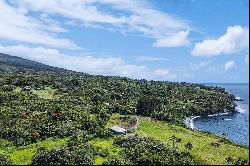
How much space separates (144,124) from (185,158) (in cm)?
5279

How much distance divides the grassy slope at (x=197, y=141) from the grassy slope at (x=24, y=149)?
26.4m

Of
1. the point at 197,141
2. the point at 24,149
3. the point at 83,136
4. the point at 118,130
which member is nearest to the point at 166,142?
the point at 197,141

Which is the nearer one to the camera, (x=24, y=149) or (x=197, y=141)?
(x=24, y=149)

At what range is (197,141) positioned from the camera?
119812mm

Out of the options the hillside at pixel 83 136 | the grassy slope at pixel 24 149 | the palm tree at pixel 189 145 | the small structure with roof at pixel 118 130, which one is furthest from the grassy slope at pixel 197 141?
the grassy slope at pixel 24 149

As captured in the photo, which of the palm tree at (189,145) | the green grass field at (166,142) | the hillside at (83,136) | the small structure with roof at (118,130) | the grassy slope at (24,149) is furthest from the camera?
the small structure with roof at (118,130)

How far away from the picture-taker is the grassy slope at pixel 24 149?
96.0 m

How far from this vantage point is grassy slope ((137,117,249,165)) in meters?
101

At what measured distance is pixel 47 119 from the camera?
128m

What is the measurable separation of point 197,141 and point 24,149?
46.5 metres

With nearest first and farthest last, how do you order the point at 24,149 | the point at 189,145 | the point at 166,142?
the point at 24,149 < the point at 189,145 < the point at 166,142

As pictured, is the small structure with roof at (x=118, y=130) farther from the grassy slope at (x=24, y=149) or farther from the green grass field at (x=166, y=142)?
the grassy slope at (x=24, y=149)

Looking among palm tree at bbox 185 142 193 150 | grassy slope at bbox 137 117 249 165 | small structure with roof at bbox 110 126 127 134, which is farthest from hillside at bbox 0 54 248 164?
small structure with roof at bbox 110 126 127 134

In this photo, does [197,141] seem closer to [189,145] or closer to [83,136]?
[189,145]
